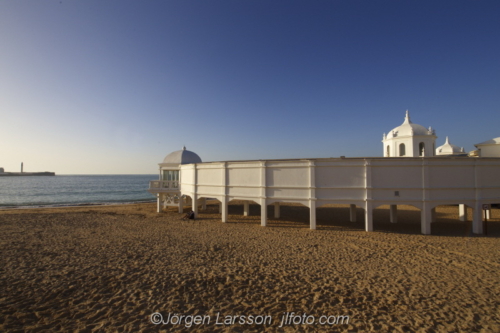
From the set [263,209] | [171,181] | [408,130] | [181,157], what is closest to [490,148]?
[408,130]

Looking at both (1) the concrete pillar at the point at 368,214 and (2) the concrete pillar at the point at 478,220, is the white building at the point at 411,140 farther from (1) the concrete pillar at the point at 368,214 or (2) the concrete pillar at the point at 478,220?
(1) the concrete pillar at the point at 368,214

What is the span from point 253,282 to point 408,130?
26.1m

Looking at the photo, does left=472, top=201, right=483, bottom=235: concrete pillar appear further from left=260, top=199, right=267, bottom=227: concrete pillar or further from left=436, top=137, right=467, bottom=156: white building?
left=436, top=137, right=467, bottom=156: white building

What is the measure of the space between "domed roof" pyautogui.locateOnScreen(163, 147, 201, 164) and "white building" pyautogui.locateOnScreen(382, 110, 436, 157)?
23001mm

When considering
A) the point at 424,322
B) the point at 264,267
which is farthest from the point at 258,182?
the point at 424,322

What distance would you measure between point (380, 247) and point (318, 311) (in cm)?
702

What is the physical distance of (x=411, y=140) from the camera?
2502 cm

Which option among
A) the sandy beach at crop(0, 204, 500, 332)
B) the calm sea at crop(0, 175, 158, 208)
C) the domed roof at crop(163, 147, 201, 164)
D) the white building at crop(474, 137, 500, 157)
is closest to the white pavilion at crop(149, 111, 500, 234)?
the sandy beach at crop(0, 204, 500, 332)

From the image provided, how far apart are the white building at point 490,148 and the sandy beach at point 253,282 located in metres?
16.7

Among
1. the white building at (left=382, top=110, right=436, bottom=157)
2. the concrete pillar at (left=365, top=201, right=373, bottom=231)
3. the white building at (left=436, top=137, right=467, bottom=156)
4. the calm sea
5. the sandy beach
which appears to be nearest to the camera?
the sandy beach

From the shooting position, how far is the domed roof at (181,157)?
24.6m

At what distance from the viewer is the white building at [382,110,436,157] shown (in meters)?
24.9

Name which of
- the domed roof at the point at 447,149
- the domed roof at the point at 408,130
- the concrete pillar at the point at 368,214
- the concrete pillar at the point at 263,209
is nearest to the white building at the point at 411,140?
the domed roof at the point at 408,130

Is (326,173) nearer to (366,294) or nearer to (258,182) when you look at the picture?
(258,182)
